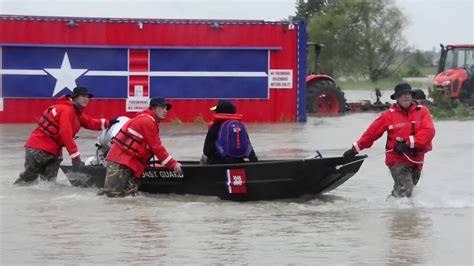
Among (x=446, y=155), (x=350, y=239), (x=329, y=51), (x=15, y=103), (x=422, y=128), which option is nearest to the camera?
(x=350, y=239)

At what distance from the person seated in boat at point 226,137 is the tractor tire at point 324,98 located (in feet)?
57.8

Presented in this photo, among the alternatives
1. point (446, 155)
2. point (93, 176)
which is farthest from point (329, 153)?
point (93, 176)

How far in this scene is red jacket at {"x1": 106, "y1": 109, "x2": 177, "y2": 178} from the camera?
11.9 m

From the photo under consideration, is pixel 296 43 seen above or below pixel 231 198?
above

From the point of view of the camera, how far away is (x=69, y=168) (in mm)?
13391

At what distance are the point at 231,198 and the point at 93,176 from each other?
7.16 ft

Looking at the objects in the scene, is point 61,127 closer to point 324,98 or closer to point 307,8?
point 324,98

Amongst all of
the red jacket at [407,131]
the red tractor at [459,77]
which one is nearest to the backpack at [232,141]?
the red jacket at [407,131]

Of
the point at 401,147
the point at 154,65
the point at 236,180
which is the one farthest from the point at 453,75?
the point at 236,180

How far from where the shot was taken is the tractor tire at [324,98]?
96.8ft

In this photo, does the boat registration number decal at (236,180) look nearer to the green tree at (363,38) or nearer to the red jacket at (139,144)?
the red jacket at (139,144)

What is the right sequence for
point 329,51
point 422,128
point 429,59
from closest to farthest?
point 422,128 < point 329,51 < point 429,59

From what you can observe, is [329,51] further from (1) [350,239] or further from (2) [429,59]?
(1) [350,239]

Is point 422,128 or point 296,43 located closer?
point 422,128
